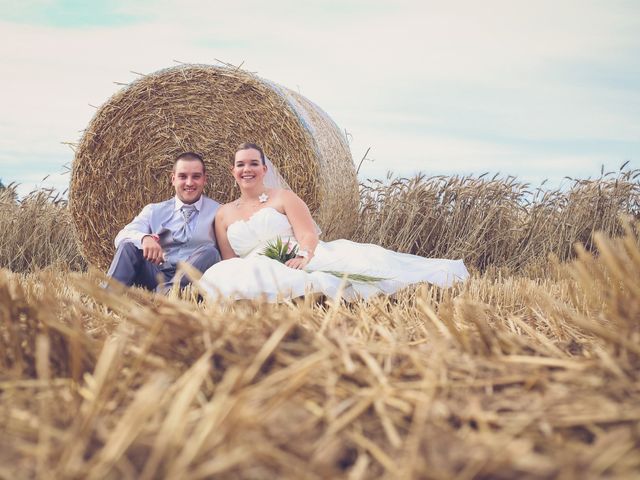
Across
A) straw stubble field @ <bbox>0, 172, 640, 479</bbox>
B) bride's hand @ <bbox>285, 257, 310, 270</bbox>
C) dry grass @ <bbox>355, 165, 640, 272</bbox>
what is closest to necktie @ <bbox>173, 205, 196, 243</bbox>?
bride's hand @ <bbox>285, 257, 310, 270</bbox>

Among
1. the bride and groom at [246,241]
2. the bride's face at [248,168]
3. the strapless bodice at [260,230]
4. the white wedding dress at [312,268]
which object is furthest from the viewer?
the bride's face at [248,168]

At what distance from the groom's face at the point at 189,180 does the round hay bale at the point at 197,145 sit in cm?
66

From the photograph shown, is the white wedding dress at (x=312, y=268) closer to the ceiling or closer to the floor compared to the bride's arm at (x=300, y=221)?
closer to the floor

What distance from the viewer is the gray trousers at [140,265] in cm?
551

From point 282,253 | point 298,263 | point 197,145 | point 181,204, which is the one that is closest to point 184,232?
point 181,204

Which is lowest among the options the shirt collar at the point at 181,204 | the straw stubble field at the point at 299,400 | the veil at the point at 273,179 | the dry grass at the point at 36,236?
the dry grass at the point at 36,236

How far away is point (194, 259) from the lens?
217 inches

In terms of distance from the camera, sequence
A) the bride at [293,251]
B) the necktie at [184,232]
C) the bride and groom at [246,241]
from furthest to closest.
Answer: the necktie at [184,232], the bride and groom at [246,241], the bride at [293,251]

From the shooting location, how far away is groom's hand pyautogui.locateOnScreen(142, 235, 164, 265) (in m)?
5.47

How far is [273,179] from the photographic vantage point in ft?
20.2

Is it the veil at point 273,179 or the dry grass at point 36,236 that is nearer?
the veil at point 273,179

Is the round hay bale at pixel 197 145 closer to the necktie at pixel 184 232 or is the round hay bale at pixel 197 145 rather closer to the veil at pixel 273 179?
the veil at pixel 273 179

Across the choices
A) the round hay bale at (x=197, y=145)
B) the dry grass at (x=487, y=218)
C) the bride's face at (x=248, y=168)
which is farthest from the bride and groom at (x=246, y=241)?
the dry grass at (x=487, y=218)

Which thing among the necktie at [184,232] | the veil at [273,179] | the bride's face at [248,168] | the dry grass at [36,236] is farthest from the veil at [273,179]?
the dry grass at [36,236]
